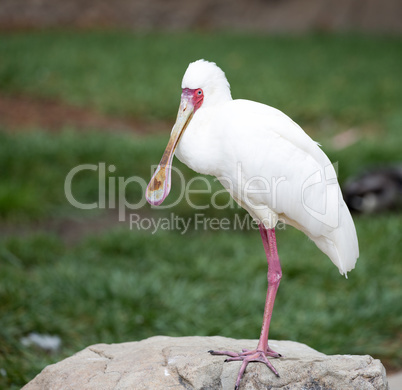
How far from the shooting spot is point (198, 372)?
2.84 meters

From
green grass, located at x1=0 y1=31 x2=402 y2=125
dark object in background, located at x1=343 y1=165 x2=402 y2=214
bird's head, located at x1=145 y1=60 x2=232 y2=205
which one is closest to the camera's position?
bird's head, located at x1=145 y1=60 x2=232 y2=205

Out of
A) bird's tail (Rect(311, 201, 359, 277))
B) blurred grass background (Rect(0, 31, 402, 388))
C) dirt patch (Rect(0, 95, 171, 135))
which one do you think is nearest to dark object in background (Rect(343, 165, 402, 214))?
blurred grass background (Rect(0, 31, 402, 388))

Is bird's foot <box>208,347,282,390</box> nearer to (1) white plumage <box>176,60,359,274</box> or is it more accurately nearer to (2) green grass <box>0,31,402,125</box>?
(1) white plumage <box>176,60,359,274</box>

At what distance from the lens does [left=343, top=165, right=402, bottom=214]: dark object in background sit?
6.75m

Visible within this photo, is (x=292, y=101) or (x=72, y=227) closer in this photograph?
(x=72, y=227)

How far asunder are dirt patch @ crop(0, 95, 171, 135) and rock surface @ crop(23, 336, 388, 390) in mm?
6277

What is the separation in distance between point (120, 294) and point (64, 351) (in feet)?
2.05

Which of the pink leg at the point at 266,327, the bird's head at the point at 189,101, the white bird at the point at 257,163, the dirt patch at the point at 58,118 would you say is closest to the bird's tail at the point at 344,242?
the white bird at the point at 257,163

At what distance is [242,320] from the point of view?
4621mm

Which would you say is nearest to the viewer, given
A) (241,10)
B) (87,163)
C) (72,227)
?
(72,227)

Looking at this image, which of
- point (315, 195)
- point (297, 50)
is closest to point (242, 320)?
point (315, 195)

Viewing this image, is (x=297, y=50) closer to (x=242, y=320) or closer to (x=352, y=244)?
(x=242, y=320)

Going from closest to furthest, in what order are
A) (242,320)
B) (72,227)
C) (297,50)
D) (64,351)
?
(64,351) < (242,320) < (72,227) < (297,50)

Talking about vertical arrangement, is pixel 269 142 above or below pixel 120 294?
above
